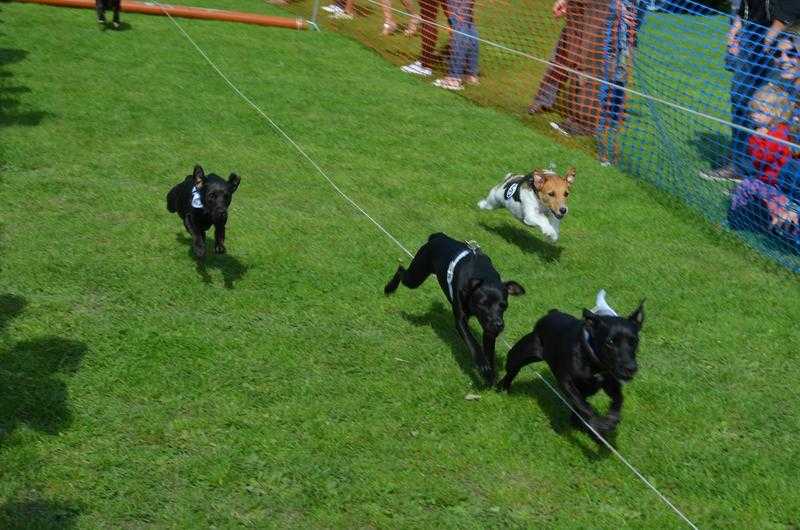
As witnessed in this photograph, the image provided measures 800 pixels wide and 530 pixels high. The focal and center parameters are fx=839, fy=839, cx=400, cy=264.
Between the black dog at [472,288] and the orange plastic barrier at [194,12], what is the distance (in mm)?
10017

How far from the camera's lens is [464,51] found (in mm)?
14016

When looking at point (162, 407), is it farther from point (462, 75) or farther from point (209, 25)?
point (209, 25)

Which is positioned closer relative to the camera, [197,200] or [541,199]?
[197,200]

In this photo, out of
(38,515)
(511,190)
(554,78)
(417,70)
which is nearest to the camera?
(38,515)

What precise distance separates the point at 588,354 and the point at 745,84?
24.0 feet

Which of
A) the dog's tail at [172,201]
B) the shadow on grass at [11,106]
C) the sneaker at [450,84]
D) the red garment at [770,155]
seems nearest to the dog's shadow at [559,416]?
the dog's tail at [172,201]

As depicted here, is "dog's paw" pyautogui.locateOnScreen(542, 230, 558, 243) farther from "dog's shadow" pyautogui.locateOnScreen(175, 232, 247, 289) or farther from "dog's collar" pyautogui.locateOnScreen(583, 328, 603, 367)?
"dog's collar" pyautogui.locateOnScreen(583, 328, 603, 367)

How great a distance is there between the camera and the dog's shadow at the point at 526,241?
910cm

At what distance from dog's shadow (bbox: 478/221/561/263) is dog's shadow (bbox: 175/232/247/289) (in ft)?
9.98

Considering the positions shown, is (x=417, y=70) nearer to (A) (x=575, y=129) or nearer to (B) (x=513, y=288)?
(A) (x=575, y=129)

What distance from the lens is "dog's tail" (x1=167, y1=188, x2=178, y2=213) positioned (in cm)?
797

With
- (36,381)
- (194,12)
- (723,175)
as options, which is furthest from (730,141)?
(36,381)

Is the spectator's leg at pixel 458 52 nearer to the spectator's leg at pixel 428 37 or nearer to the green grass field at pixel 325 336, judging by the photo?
the spectator's leg at pixel 428 37

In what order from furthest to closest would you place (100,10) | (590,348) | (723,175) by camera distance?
1. (100,10)
2. (723,175)
3. (590,348)
